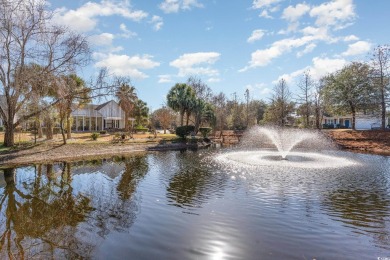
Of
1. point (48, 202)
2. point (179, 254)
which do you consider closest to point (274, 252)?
point (179, 254)

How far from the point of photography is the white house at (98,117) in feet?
172

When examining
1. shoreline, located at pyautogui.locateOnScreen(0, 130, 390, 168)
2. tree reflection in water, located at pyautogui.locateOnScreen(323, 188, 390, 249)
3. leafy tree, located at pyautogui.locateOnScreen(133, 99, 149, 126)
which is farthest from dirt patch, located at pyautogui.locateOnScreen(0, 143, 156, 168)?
leafy tree, located at pyautogui.locateOnScreen(133, 99, 149, 126)

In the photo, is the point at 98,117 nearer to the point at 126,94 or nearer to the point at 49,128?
the point at 49,128

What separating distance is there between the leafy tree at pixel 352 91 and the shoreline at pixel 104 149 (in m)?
7.48

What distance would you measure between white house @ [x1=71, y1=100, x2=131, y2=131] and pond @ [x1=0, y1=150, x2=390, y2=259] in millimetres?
39494

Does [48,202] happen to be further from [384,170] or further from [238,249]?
[384,170]

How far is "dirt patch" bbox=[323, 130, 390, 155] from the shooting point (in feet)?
103

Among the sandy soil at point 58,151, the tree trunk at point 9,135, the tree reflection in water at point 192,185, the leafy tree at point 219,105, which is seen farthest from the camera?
the leafy tree at point 219,105

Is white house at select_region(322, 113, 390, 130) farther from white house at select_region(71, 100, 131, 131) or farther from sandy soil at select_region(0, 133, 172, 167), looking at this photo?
white house at select_region(71, 100, 131, 131)

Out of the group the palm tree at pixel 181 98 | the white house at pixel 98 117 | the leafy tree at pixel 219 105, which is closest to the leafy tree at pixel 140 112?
the white house at pixel 98 117

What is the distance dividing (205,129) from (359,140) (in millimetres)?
20931

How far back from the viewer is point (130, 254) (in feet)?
19.2

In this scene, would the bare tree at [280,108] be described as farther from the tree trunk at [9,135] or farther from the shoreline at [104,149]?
the tree trunk at [9,135]

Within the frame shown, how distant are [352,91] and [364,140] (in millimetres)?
11798
